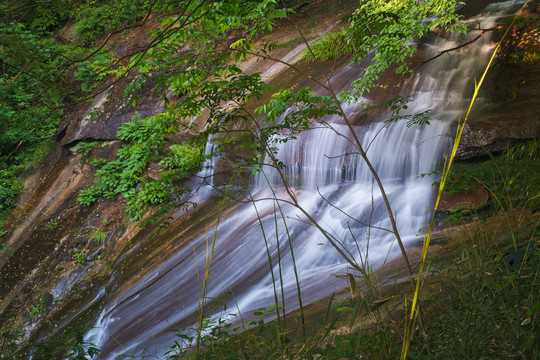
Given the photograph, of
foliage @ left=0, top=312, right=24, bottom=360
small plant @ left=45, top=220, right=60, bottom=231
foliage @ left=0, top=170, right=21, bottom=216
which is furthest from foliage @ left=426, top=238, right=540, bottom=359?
foliage @ left=0, top=170, right=21, bottom=216

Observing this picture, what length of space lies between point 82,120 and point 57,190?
7.08 ft

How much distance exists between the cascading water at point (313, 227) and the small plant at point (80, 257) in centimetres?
205

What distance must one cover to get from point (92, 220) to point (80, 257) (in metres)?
1.16

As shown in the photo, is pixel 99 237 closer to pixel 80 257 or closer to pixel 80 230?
pixel 80 257

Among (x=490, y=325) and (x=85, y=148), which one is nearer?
(x=490, y=325)

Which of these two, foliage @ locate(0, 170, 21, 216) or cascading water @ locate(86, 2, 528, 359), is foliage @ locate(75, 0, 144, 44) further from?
cascading water @ locate(86, 2, 528, 359)

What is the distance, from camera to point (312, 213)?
6.29 meters

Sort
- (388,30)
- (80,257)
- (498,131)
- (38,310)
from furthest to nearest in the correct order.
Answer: (80,257) < (38,310) < (498,131) < (388,30)


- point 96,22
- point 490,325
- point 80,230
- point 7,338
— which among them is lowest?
point 490,325

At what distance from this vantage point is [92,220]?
888cm

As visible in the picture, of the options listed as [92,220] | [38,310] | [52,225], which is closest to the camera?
[38,310]

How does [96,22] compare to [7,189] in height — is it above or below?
above

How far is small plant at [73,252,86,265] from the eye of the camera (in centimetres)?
788

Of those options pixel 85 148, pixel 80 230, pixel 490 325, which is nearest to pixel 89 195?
pixel 80 230
